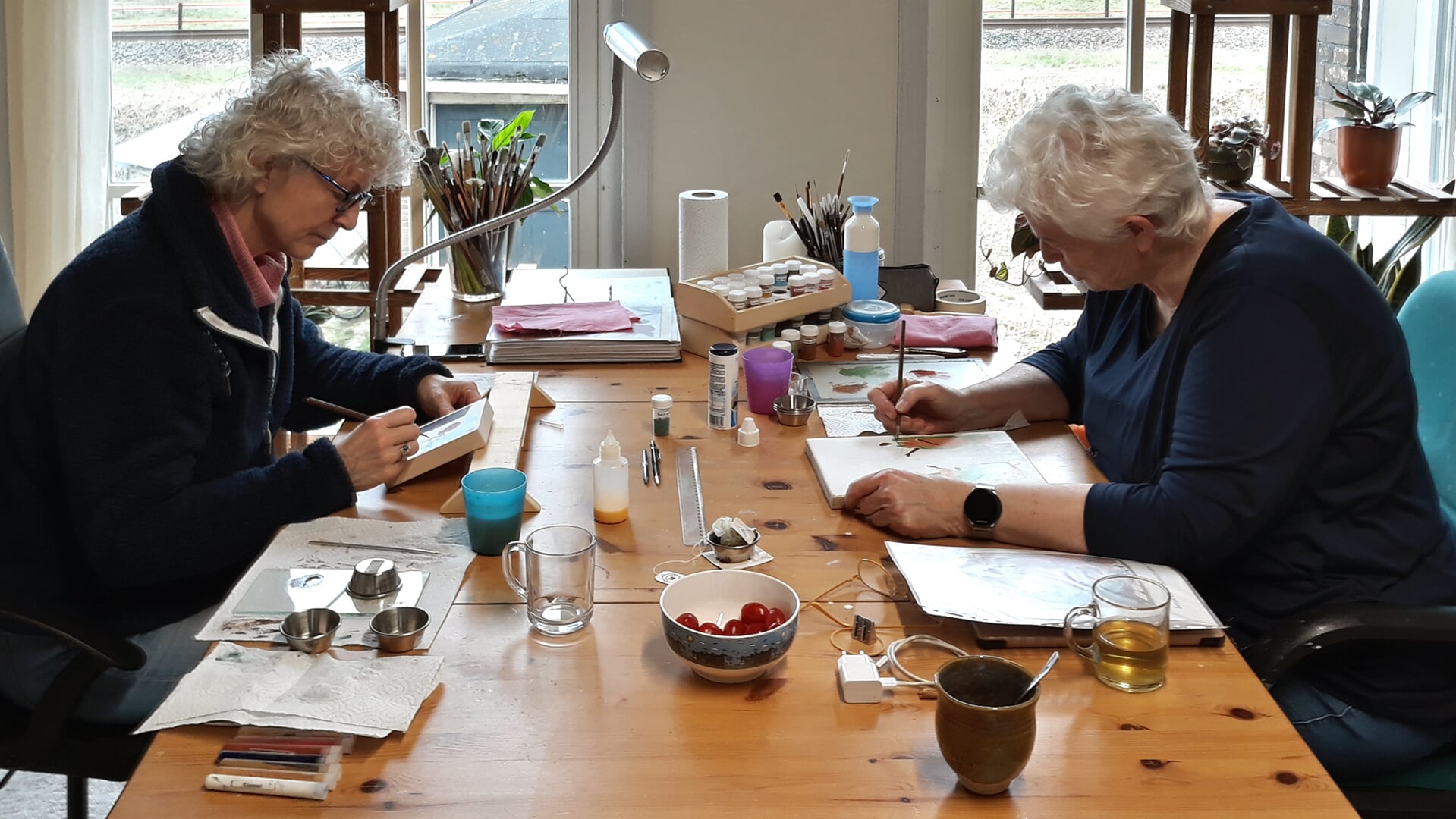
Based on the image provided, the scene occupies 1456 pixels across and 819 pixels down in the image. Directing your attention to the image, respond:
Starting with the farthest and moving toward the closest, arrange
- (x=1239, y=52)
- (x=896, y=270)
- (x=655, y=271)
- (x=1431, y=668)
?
(x=1239, y=52) → (x=655, y=271) → (x=896, y=270) → (x=1431, y=668)

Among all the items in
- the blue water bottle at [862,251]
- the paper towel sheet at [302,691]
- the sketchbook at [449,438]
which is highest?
the blue water bottle at [862,251]

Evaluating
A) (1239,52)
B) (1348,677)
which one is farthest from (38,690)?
(1239,52)

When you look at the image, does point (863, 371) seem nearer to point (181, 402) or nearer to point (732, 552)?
point (732, 552)

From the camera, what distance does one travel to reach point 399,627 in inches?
58.2

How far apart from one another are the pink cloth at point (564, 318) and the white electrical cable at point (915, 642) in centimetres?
134

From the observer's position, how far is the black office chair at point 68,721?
5.59ft

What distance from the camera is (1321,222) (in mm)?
3863

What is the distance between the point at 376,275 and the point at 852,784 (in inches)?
99.2

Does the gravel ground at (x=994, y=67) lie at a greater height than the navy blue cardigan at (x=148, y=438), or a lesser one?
greater

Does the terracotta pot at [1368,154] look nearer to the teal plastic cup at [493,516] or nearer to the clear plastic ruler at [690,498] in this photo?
the clear plastic ruler at [690,498]

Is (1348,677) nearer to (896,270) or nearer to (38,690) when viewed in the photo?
(896,270)

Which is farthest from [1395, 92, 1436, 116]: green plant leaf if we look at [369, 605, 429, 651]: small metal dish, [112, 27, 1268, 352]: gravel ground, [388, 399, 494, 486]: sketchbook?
[369, 605, 429, 651]: small metal dish

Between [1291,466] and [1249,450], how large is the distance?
0.19 feet

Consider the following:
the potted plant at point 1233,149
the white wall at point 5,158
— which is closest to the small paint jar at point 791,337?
the potted plant at point 1233,149
